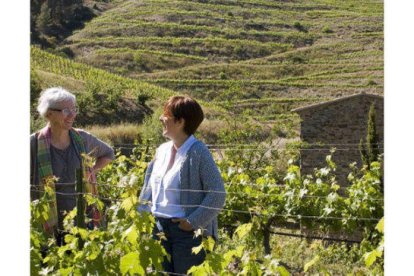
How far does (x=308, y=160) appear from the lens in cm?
1294

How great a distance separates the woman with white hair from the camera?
267cm

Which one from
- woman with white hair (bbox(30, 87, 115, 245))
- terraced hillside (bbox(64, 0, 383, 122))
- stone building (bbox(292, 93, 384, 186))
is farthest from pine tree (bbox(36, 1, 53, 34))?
woman with white hair (bbox(30, 87, 115, 245))

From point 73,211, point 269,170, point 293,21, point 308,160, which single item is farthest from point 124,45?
point 73,211

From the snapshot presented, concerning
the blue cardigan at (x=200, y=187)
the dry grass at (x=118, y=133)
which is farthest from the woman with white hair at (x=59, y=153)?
the dry grass at (x=118, y=133)

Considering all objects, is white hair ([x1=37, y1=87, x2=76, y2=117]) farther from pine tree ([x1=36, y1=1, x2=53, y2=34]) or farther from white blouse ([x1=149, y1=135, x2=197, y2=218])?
pine tree ([x1=36, y1=1, x2=53, y2=34])

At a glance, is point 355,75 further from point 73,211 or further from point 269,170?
point 73,211

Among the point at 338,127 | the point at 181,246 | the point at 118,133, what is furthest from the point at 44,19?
the point at 181,246

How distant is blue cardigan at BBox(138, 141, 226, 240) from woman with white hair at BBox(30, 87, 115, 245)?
0.48 metres

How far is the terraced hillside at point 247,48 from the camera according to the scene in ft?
116

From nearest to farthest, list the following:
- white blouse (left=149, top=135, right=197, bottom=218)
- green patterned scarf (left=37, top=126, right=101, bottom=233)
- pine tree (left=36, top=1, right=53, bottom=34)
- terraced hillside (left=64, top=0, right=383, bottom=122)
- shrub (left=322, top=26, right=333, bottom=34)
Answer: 1. white blouse (left=149, top=135, right=197, bottom=218)
2. green patterned scarf (left=37, top=126, right=101, bottom=233)
3. terraced hillside (left=64, top=0, right=383, bottom=122)
4. pine tree (left=36, top=1, right=53, bottom=34)
5. shrub (left=322, top=26, right=333, bottom=34)

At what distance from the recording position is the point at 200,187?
2404mm

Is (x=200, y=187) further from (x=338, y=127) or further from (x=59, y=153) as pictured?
(x=338, y=127)
